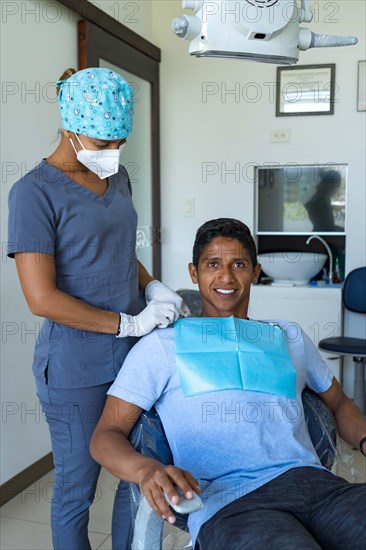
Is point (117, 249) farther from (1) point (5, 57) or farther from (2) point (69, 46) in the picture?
(2) point (69, 46)

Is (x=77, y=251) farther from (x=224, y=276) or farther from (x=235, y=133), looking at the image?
(x=235, y=133)

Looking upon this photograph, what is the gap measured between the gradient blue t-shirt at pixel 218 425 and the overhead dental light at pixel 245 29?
Result: 672mm

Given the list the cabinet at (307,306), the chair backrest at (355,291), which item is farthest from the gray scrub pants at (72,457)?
the chair backrest at (355,291)

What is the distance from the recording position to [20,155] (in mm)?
2502

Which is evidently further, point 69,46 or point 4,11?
point 69,46

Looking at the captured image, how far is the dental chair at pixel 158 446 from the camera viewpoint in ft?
3.79

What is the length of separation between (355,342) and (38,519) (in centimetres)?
180

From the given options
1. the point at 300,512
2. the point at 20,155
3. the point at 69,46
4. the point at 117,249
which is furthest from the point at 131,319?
the point at 69,46

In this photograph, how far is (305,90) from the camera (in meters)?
3.53

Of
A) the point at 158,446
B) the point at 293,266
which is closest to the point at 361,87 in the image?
the point at 293,266

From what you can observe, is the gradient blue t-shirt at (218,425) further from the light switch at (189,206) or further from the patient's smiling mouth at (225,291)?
the light switch at (189,206)

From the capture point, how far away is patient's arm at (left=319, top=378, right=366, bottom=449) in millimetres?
1537

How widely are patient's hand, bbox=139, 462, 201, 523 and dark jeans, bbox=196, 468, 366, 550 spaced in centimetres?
13

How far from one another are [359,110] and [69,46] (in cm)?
162
